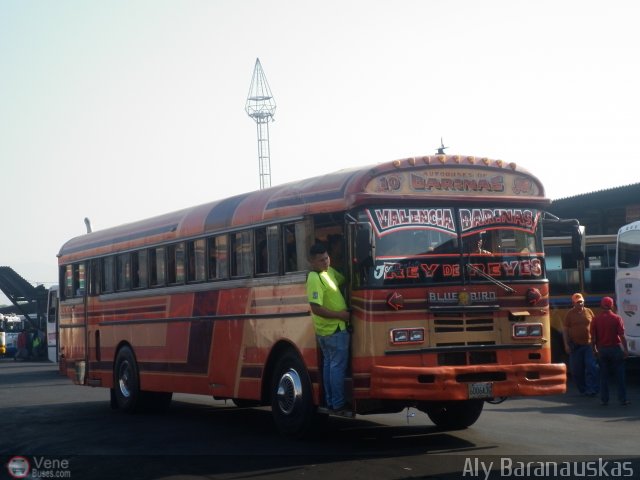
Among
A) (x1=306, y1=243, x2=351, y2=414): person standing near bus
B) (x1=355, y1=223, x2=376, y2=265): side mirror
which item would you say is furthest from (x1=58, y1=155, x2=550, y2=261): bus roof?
(x1=306, y1=243, x2=351, y2=414): person standing near bus

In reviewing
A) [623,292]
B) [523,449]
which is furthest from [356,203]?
[623,292]

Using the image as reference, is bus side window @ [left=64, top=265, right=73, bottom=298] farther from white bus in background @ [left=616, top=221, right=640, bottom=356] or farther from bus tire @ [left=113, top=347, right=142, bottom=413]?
white bus in background @ [left=616, top=221, right=640, bottom=356]

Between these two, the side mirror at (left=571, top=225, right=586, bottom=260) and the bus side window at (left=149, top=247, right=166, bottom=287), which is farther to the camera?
the bus side window at (left=149, top=247, right=166, bottom=287)

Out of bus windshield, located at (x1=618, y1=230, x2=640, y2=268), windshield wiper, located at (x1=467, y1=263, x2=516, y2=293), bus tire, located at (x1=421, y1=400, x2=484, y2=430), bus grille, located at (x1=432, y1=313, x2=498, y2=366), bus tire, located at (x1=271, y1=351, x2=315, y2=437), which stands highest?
bus windshield, located at (x1=618, y1=230, x2=640, y2=268)

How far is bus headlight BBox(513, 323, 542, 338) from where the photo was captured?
12.4 metres

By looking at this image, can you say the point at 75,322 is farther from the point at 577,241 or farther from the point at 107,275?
the point at 577,241

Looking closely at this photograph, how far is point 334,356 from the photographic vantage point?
1216 centimetres

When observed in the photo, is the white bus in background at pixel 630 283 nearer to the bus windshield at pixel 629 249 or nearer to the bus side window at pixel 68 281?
the bus windshield at pixel 629 249

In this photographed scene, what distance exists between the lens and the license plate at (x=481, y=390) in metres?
11.9

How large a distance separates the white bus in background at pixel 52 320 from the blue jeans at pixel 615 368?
24516 millimetres

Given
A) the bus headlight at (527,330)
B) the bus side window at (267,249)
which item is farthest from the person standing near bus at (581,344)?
the bus side window at (267,249)

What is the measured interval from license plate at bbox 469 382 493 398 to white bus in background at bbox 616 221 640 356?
10425mm

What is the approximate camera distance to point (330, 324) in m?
12.2

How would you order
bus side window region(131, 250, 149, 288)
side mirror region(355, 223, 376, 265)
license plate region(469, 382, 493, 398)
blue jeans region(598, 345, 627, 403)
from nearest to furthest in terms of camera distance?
side mirror region(355, 223, 376, 265) < license plate region(469, 382, 493, 398) < blue jeans region(598, 345, 627, 403) < bus side window region(131, 250, 149, 288)
